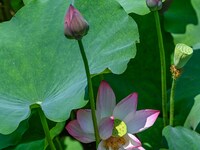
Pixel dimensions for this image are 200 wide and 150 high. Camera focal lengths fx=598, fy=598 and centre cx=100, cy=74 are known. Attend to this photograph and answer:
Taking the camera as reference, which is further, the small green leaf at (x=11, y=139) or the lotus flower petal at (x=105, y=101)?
the small green leaf at (x=11, y=139)

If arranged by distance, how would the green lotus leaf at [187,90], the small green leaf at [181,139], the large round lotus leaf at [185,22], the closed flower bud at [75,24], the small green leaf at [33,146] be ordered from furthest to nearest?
the large round lotus leaf at [185,22] < the green lotus leaf at [187,90] < the small green leaf at [33,146] < the small green leaf at [181,139] < the closed flower bud at [75,24]

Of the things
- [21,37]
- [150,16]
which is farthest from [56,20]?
[150,16]

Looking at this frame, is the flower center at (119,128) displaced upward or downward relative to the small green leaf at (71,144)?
upward

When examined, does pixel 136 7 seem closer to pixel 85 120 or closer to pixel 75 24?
pixel 85 120

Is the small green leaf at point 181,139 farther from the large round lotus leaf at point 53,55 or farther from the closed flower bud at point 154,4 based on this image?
the closed flower bud at point 154,4

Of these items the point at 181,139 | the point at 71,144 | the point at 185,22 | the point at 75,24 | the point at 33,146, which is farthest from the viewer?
the point at 185,22

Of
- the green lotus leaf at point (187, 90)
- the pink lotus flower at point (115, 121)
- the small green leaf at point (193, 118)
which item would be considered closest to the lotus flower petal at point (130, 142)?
the pink lotus flower at point (115, 121)

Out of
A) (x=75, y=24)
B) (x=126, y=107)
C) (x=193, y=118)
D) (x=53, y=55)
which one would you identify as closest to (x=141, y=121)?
(x=126, y=107)
